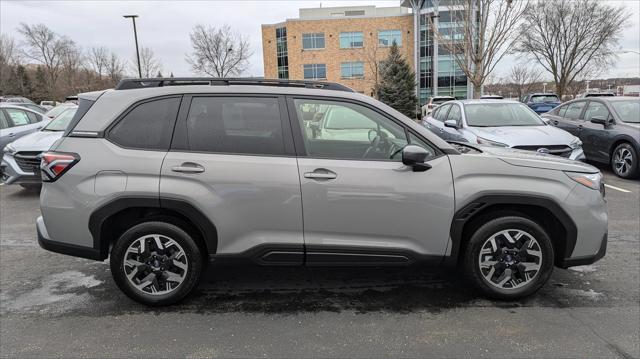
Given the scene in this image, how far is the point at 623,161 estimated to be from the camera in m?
8.94

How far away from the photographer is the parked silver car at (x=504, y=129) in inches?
291

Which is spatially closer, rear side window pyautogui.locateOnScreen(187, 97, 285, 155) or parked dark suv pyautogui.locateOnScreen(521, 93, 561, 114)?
rear side window pyautogui.locateOnScreen(187, 97, 285, 155)

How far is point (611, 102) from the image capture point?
9547 mm

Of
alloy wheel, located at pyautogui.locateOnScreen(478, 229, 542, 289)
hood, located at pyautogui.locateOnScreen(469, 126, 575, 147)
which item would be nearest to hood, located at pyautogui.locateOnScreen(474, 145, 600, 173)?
alloy wheel, located at pyautogui.locateOnScreen(478, 229, 542, 289)

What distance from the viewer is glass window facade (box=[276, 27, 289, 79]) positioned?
5899cm

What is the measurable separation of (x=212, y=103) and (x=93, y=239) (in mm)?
1420

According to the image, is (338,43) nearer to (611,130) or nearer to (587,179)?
(611,130)

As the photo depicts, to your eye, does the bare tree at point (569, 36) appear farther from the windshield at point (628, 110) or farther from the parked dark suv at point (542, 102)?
the windshield at point (628, 110)

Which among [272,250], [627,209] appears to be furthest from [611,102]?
[272,250]

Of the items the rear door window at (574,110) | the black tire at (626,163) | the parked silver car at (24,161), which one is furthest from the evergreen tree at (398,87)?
the parked silver car at (24,161)

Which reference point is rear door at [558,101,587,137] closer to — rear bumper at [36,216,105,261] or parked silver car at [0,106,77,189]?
rear bumper at [36,216,105,261]

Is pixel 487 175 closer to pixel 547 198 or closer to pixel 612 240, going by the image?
pixel 547 198

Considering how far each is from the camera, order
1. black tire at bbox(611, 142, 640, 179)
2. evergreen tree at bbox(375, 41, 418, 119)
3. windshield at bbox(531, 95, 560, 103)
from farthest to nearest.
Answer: evergreen tree at bbox(375, 41, 418, 119) → windshield at bbox(531, 95, 560, 103) → black tire at bbox(611, 142, 640, 179)

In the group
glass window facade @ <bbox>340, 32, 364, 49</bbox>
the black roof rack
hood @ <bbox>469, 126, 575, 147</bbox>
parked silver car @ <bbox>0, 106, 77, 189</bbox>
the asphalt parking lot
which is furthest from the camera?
glass window facade @ <bbox>340, 32, 364, 49</bbox>
